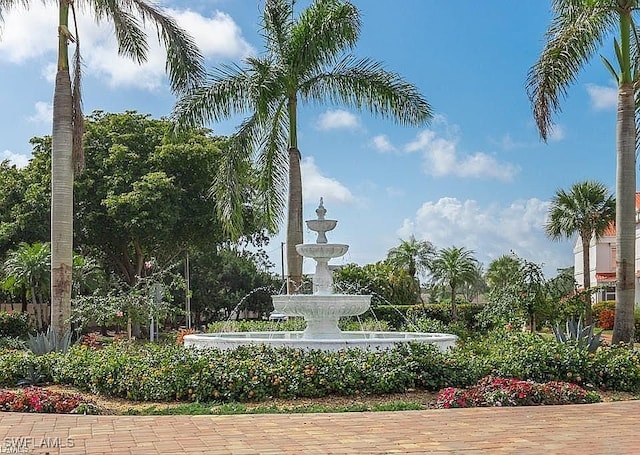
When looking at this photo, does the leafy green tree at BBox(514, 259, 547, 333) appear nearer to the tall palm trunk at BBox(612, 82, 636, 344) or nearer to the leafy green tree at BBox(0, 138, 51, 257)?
the tall palm trunk at BBox(612, 82, 636, 344)

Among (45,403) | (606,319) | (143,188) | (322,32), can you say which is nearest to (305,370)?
(45,403)

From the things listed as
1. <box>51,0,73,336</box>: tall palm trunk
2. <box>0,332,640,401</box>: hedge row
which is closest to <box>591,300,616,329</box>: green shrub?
<box>0,332,640,401</box>: hedge row

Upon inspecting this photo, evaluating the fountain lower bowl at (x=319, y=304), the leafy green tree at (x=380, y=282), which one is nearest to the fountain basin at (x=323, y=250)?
the fountain lower bowl at (x=319, y=304)

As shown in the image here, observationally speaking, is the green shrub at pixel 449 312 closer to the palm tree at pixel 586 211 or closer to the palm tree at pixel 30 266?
the palm tree at pixel 586 211

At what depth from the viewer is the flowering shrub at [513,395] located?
9555 mm

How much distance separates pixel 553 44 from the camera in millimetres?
17172

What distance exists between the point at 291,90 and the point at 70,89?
576 cm

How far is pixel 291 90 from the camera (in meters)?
19.9

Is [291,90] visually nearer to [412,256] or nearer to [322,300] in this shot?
[322,300]

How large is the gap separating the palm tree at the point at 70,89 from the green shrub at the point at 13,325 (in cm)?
1314

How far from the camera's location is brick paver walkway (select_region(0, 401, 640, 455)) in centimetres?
704

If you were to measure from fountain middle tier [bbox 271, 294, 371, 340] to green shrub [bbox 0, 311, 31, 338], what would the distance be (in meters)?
17.6

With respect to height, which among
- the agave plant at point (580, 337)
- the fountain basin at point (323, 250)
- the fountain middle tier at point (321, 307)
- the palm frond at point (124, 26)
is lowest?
the agave plant at point (580, 337)

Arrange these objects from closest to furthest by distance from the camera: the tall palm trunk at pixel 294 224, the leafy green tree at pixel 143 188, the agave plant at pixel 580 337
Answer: the agave plant at pixel 580 337
the tall palm trunk at pixel 294 224
the leafy green tree at pixel 143 188
